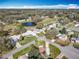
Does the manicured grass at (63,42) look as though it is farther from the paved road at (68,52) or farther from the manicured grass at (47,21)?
the manicured grass at (47,21)

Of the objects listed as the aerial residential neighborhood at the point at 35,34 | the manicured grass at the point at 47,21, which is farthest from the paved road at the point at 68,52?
the manicured grass at the point at 47,21

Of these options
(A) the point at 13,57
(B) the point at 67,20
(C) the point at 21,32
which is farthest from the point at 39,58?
(B) the point at 67,20

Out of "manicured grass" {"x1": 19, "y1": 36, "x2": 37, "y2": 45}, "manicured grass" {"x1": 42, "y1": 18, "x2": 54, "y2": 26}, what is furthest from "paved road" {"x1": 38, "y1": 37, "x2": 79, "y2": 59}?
"manicured grass" {"x1": 42, "y1": 18, "x2": 54, "y2": 26}

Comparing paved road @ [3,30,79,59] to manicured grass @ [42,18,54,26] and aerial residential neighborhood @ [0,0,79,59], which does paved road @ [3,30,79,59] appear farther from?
manicured grass @ [42,18,54,26]

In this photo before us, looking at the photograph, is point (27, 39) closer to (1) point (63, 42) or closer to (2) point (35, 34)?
(2) point (35, 34)

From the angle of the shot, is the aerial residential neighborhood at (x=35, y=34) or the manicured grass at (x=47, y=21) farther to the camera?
the manicured grass at (x=47, y=21)

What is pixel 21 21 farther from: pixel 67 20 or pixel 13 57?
pixel 67 20

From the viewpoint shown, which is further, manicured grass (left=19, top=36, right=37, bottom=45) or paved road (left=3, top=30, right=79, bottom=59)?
manicured grass (left=19, top=36, right=37, bottom=45)

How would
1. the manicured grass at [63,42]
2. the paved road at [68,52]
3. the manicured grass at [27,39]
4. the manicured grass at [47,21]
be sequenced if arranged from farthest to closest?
the manicured grass at [47,21], the manicured grass at [63,42], the manicured grass at [27,39], the paved road at [68,52]
